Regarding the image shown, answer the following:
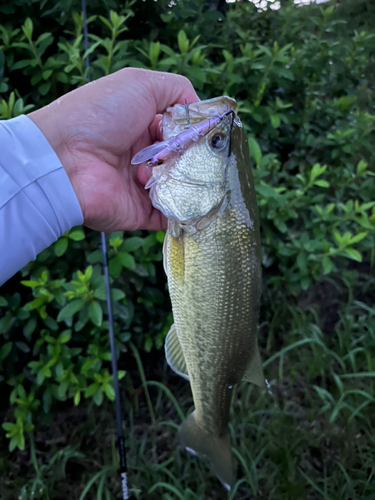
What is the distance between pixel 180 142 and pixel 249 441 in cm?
172

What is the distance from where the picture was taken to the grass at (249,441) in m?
1.82

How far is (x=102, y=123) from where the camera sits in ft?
4.20

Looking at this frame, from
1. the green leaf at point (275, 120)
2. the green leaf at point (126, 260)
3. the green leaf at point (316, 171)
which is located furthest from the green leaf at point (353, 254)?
the green leaf at point (126, 260)

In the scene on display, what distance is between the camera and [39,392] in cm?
193

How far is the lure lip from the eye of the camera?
107 centimetres

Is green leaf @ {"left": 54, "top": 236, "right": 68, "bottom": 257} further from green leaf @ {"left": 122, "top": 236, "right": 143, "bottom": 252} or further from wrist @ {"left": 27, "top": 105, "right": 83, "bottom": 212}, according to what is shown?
wrist @ {"left": 27, "top": 105, "right": 83, "bottom": 212}

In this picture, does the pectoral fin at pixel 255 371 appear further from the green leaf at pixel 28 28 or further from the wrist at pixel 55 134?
the green leaf at pixel 28 28

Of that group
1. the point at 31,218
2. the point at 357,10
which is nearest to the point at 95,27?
the point at 31,218

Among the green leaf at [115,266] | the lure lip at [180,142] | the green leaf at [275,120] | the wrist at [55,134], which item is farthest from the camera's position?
the green leaf at [275,120]

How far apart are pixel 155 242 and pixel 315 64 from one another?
178 centimetres

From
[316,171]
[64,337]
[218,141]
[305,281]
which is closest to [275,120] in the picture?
[316,171]

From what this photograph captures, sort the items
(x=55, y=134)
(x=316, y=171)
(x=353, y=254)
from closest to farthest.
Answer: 1. (x=55, y=134)
2. (x=353, y=254)
3. (x=316, y=171)

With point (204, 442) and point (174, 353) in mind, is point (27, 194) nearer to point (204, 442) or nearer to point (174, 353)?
point (174, 353)

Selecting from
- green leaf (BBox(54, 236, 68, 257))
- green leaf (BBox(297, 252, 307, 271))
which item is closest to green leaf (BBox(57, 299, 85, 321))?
green leaf (BBox(54, 236, 68, 257))
